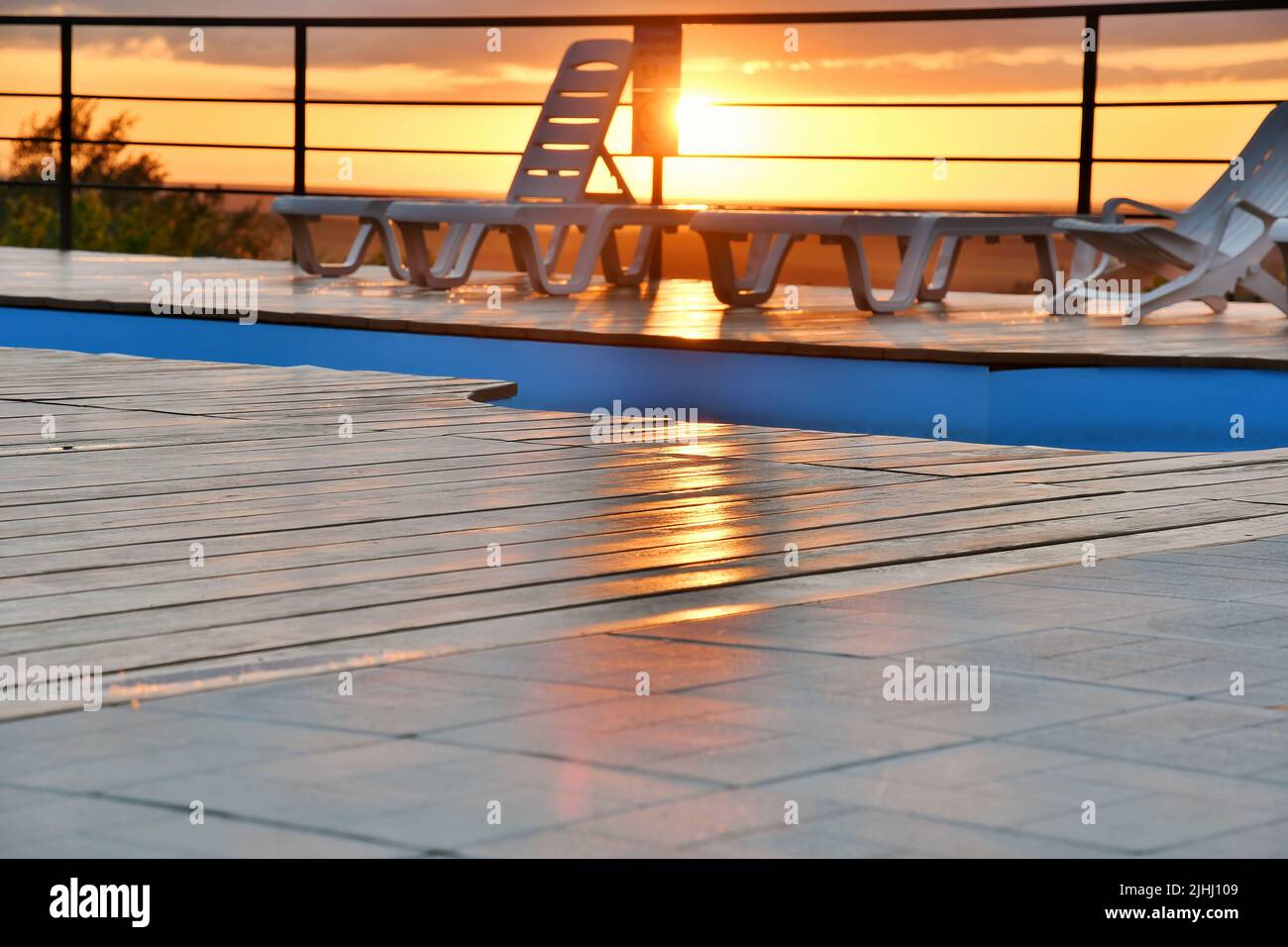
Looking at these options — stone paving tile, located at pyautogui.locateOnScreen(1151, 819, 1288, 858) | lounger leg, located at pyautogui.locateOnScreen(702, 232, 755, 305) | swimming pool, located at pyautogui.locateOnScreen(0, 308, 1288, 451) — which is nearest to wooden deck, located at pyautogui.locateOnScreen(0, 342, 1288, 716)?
stone paving tile, located at pyautogui.locateOnScreen(1151, 819, 1288, 858)

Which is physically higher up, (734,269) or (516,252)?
A: (516,252)

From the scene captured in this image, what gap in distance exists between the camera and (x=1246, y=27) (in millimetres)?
13531

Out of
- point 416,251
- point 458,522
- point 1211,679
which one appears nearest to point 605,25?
point 416,251

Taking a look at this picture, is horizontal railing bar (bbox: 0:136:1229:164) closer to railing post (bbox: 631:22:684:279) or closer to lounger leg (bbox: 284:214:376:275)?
railing post (bbox: 631:22:684:279)

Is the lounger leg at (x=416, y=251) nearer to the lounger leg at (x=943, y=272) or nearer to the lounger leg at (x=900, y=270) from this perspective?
the lounger leg at (x=900, y=270)

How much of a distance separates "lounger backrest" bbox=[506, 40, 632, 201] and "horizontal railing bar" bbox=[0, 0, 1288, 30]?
0.18 meters

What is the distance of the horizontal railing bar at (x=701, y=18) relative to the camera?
8273mm

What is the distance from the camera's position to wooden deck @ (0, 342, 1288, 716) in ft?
7.92

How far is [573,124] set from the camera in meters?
9.67

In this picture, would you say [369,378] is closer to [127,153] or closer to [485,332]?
[485,332]

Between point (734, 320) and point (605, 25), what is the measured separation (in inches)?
119

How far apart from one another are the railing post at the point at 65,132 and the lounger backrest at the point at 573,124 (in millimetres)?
3058

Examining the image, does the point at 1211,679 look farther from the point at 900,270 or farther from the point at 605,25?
the point at 605,25
